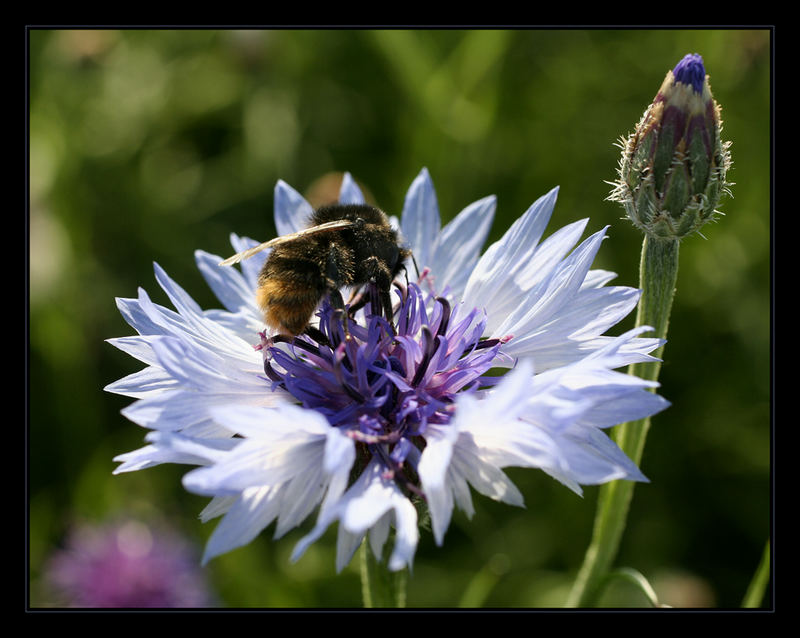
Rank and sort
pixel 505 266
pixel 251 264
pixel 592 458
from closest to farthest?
pixel 592 458 → pixel 505 266 → pixel 251 264

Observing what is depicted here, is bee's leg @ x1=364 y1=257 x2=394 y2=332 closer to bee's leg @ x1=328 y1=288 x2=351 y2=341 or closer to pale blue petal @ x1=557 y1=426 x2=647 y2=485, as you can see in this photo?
bee's leg @ x1=328 y1=288 x2=351 y2=341

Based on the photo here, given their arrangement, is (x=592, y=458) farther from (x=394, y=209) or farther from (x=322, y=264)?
(x=394, y=209)

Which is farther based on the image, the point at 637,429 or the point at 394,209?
the point at 394,209

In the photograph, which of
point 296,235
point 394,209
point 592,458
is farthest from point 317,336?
point 394,209

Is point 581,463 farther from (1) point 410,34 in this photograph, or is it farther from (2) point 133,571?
(1) point 410,34

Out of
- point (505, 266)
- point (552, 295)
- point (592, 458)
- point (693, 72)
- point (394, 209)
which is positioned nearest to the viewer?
point (592, 458)

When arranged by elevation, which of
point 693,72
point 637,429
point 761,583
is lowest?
point 761,583

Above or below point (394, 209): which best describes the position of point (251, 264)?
below
